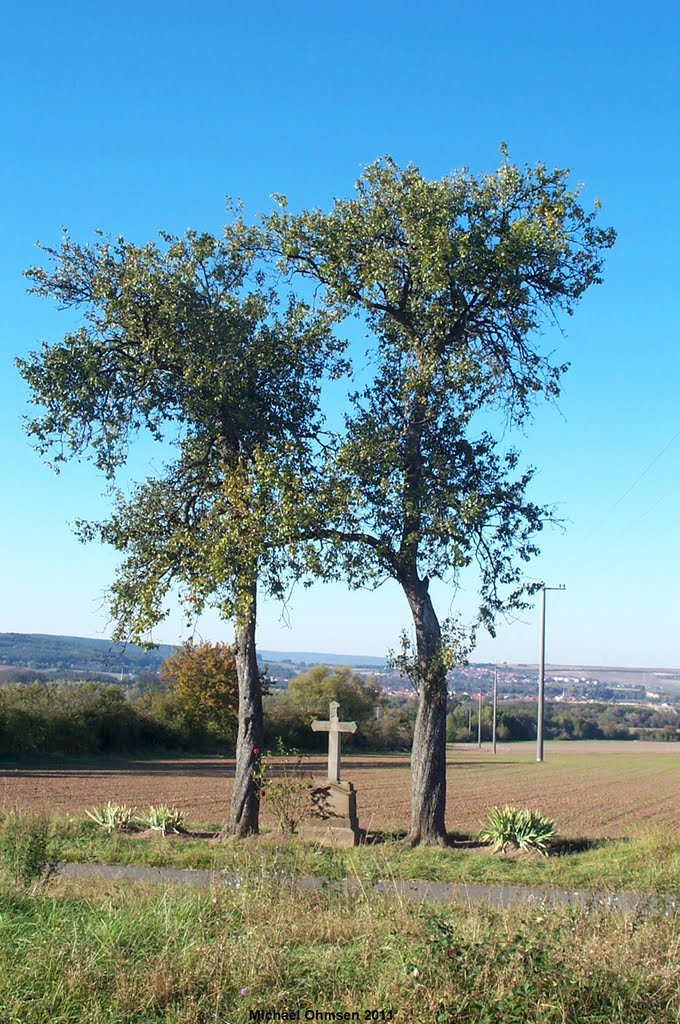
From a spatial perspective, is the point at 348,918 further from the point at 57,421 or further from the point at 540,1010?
the point at 57,421

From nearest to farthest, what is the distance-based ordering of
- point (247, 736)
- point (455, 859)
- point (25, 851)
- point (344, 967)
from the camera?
point (344, 967) < point (25, 851) < point (455, 859) < point (247, 736)

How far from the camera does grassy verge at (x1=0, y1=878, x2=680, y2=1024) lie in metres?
5.39

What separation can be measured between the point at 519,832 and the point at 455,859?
165cm

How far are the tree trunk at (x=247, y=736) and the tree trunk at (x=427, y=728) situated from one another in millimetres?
2691

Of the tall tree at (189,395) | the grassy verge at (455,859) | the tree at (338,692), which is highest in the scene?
the tall tree at (189,395)

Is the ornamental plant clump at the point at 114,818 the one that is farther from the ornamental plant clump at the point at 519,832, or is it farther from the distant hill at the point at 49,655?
the distant hill at the point at 49,655

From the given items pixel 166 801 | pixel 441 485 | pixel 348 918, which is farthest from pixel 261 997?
pixel 166 801

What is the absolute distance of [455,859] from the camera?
45.1 ft

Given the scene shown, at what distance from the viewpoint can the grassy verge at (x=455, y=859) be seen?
10.3 metres

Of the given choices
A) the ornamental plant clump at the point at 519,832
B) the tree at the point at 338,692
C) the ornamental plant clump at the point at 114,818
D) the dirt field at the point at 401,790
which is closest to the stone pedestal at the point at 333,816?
the ornamental plant clump at the point at 519,832

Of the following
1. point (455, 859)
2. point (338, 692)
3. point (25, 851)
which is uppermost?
point (25, 851)

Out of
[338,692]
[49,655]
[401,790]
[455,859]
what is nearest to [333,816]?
[455,859]

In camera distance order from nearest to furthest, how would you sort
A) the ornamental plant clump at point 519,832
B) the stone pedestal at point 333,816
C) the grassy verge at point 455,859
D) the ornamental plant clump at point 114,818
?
the grassy verge at point 455,859, the ornamental plant clump at point 519,832, the stone pedestal at point 333,816, the ornamental plant clump at point 114,818

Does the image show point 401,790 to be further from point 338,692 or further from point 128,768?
point 338,692
